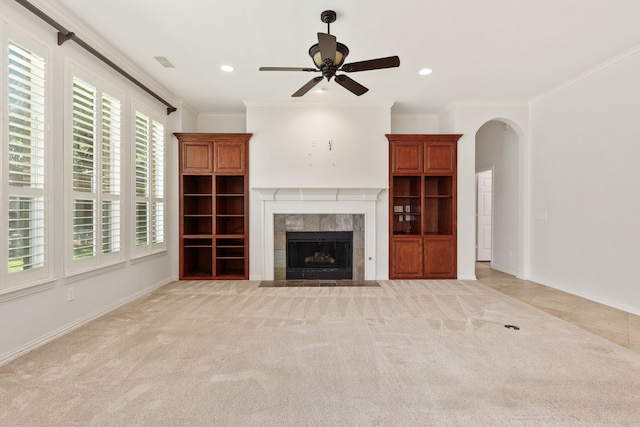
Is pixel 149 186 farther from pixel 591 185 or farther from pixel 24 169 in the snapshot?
pixel 591 185

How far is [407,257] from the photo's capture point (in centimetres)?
499

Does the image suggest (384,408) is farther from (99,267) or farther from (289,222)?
(289,222)

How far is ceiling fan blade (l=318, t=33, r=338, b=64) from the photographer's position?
227 centimetres

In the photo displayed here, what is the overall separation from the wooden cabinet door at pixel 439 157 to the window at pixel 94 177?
14.9 ft

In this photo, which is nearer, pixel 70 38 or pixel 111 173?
pixel 70 38

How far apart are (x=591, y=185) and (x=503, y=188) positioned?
1.70 metres

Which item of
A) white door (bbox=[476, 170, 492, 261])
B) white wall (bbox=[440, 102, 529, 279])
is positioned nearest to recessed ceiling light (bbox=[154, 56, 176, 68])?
white wall (bbox=[440, 102, 529, 279])

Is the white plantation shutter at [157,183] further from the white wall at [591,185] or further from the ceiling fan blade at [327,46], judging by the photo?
the white wall at [591,185]

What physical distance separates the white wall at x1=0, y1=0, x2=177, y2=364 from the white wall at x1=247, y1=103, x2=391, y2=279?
198 centimetres

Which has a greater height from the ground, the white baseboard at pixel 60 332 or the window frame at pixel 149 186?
the window frame at pixel 149 186

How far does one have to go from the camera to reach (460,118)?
5.00 meters

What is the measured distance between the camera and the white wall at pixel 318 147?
196 inches

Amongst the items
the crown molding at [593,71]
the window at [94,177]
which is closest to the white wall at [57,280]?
the window at [94,177]

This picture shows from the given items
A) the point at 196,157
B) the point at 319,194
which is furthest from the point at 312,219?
the point at 196,157
